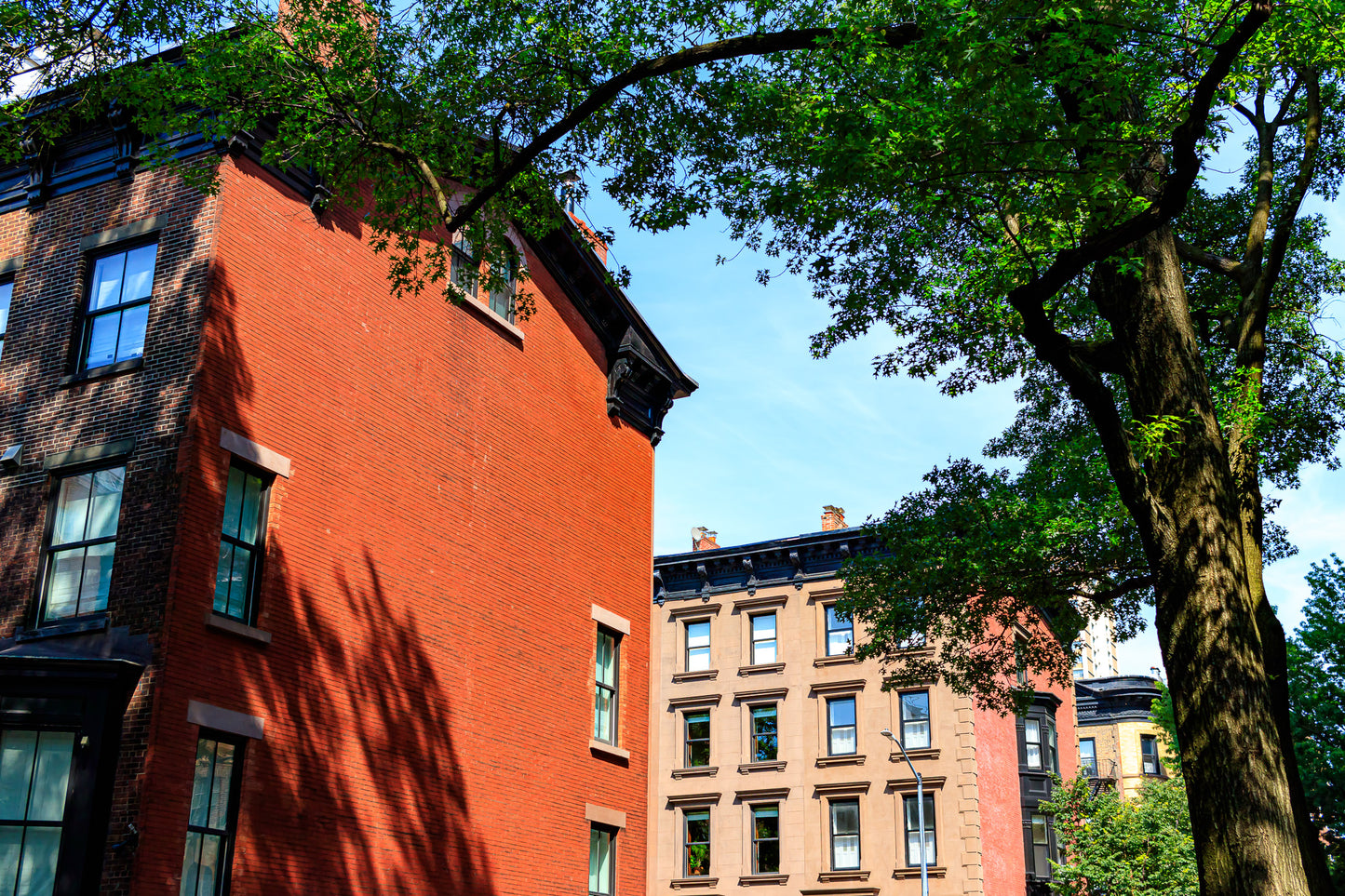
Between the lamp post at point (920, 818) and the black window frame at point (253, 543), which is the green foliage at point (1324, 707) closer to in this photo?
the lamp post at point (920, 818)

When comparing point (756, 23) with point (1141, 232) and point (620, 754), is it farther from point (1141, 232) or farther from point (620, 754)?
point (620, 754)

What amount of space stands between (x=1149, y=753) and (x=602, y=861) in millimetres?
48351

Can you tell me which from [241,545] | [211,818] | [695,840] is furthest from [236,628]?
[695,840]

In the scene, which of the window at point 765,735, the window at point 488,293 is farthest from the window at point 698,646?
the window at point 488,293

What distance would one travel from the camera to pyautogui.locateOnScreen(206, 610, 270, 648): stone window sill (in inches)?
588

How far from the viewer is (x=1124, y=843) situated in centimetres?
3884

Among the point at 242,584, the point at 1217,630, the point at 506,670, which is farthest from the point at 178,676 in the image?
the point at 1217,630

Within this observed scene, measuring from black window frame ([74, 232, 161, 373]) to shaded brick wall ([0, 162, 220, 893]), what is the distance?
0.28 feet

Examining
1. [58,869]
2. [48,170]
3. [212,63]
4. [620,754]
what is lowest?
[58,869]

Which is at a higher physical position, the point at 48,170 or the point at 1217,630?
the point at 48,170

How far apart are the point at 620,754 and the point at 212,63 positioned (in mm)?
14688

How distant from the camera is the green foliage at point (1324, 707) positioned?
31078 mm

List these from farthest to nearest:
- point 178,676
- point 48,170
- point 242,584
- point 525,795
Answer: point 525,795
point 48,170
point 242,584
point 178,676

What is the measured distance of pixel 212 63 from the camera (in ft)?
43.2
